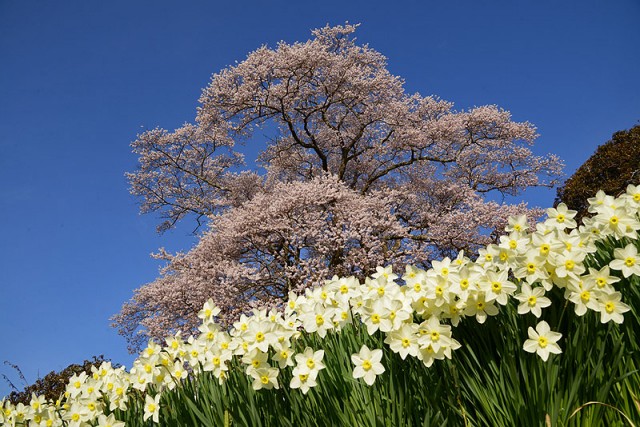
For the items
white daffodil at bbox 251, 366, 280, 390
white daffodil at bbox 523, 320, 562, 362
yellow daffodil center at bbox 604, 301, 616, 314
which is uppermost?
white daffodil at bbox 251, 366, 280, 390

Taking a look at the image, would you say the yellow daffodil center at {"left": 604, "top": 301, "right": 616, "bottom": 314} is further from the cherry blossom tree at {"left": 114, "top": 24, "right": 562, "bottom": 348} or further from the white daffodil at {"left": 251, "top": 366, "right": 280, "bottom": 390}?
the cherry blossom tree at {"left": 114, "top": 24, "right": 562, "bottom": 348}

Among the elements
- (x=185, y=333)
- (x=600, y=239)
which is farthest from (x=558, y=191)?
(x=600, y=239)

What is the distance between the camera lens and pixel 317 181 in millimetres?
13648

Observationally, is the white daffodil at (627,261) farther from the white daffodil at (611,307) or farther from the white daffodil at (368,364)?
the white daffodil at (368,364)

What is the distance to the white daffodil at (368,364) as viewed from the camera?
261 centimetres

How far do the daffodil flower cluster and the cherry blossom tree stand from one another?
29.2 ft

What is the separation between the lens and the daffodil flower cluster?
260 centimetres

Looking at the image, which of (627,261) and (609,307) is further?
(627,261)

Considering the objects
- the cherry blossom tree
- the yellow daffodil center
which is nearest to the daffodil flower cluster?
the yellow daffodil center

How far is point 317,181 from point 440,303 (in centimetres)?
1108

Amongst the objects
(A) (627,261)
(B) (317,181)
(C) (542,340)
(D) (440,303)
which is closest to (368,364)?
(D) (440,303)

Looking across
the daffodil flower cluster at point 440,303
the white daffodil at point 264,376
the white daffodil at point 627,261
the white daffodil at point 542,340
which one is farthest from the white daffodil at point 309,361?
the white daffodil at point 627,261

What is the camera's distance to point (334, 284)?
3.53 meters

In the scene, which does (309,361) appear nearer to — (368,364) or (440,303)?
(368,364)
